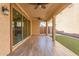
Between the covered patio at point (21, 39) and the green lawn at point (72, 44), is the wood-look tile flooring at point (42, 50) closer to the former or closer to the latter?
the covered patio at point (21, 39)

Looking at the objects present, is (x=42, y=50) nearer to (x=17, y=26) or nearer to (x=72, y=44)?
(x=17, y=26)

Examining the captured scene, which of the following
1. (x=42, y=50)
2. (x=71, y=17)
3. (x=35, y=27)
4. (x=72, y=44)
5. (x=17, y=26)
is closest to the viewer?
(x=42, y=50)

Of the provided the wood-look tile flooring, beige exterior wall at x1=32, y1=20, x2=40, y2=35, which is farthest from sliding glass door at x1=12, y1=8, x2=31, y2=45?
beige exterior wall at x1=32, y1=20, x2=40, y2=35

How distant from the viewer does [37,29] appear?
19.7m

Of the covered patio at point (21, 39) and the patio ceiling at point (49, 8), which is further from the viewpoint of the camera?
the patio ceiling at point (49, 8)

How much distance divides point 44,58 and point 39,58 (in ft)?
0.28

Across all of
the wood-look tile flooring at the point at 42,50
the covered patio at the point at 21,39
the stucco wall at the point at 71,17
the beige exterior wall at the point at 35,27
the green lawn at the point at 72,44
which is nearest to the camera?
the covered patio at the point at 21,39

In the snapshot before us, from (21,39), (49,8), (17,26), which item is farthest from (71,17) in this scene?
(17,26)

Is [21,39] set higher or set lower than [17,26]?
lower

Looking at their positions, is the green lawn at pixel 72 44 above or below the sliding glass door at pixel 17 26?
below

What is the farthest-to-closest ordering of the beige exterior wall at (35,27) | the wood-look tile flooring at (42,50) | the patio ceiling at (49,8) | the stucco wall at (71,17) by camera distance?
1. the beige exterior wall at (35,27)
2. the stucco wall at (71,17)
3. the patio ceiling at (49,8)
4. the wood-look tile flooring at (42,50)

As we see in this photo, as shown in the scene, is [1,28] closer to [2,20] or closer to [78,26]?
[2,20]

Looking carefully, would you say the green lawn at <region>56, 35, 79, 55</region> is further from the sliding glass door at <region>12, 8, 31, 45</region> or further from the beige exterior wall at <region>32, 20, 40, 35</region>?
the beige exterior wall at <region>32, 20, 40, 35</region>

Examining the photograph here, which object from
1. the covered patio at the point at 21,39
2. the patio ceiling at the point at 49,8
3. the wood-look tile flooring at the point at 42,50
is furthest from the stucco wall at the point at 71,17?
the wood-look tile flooring at the point at 42,50
